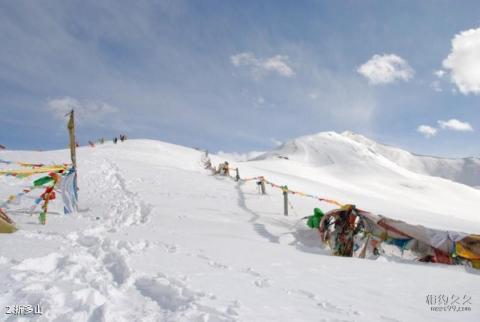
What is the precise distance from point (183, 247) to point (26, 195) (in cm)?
928

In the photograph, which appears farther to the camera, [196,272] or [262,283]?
[196,272]

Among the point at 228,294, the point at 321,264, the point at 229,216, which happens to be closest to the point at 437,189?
the point at 229,216

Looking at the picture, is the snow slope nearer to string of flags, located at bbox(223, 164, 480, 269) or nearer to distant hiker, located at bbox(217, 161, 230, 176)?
distant hiker, located at bbox(217, 161, 230, 176)

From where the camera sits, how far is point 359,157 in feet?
273

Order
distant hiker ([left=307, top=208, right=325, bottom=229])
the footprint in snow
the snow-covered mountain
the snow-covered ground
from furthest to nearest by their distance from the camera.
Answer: the snow-covered mountain, distant hiker ([left=307, top=208, right=325, bottom=229]), the footprint in snow, the snow-covered ground

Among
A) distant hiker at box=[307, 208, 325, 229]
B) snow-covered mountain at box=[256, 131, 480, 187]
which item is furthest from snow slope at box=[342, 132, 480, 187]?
distant hiker at box=[307, 208, 325, 229]

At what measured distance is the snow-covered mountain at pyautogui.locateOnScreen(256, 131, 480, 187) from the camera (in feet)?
273

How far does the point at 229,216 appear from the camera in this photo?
13555mm

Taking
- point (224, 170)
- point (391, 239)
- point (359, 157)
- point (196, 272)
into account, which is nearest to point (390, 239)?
point (391, 239)

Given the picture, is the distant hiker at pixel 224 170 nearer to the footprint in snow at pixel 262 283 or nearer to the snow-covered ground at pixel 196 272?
the snow-covered ground at pixel 196 272

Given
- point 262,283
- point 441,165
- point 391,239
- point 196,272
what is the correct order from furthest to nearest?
point 441,165, point 391,239, point 196,272, point 262,283

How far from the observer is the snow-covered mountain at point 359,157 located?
8306 cm

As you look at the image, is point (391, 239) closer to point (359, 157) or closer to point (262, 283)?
point (262, 283)

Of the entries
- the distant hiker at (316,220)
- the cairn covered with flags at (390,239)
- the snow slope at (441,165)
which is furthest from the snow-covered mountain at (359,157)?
the cairn covered with flags at (390,239)
